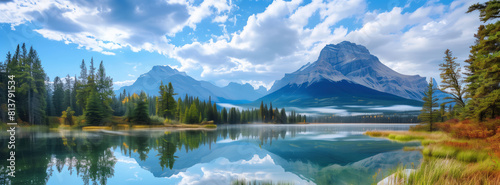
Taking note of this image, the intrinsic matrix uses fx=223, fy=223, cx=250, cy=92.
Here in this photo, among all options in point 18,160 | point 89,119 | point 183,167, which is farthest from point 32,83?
point 183,167

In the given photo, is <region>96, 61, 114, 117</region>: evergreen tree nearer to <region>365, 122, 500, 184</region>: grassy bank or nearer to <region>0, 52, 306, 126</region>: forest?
<region>0, 52, 306, 126</region>: forest

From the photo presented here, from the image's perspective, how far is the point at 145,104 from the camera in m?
57.2

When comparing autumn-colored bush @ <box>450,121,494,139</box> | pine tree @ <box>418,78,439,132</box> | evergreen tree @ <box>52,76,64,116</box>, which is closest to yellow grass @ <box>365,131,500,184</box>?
autumn-colored bush @ <box>450,121,494,139</box>

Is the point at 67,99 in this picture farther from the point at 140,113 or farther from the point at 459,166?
the point at 459,166

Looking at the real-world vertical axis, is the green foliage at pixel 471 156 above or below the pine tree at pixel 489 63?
below

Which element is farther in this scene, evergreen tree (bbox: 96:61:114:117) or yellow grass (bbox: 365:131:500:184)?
evergreen tree (bbox: 96:61:114:117)

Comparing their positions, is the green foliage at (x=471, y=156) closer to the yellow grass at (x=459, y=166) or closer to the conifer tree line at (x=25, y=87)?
the yellow grass at (x=459, y=166)

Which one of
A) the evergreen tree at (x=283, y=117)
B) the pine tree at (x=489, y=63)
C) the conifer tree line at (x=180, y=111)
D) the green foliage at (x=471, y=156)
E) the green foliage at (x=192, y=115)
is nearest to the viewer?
the green foliage at (x=471, y=156)

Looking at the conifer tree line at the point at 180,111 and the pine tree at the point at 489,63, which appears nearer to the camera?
the pine tree at the point at 489,63

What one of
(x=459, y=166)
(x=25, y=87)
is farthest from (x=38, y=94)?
(x=459, y=166)

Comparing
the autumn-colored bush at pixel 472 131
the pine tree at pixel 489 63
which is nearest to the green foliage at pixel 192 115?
the autumn-colored bush at pixel 472 131

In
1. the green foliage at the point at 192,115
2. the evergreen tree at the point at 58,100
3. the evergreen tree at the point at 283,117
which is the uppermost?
the evergreen tree at the point at 58,100

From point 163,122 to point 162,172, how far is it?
54.0 metres

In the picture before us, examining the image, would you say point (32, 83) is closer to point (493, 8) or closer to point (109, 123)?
point (109, 123)
